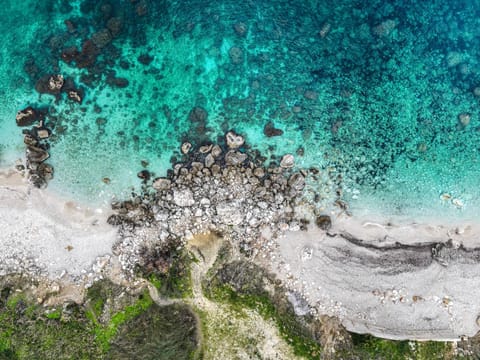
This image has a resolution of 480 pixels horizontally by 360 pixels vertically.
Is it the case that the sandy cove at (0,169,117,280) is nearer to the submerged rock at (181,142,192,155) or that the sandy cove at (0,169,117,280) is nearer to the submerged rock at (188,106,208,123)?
the submerged rock at (181,142,192,155)

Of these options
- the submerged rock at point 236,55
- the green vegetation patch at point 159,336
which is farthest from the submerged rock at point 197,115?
the green vegetation patch at point 159,336

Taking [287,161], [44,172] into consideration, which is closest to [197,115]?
[287,161]

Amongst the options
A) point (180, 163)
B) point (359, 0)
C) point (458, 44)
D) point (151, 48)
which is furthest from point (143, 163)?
point (458, 44)

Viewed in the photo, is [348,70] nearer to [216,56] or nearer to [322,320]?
[216,56]

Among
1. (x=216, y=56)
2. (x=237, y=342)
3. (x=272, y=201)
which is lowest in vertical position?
(x=237, y=342)

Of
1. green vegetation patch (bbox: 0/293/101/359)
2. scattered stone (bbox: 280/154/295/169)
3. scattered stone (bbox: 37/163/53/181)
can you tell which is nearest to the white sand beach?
scattered stone (bbox: 280/154/295/169)
